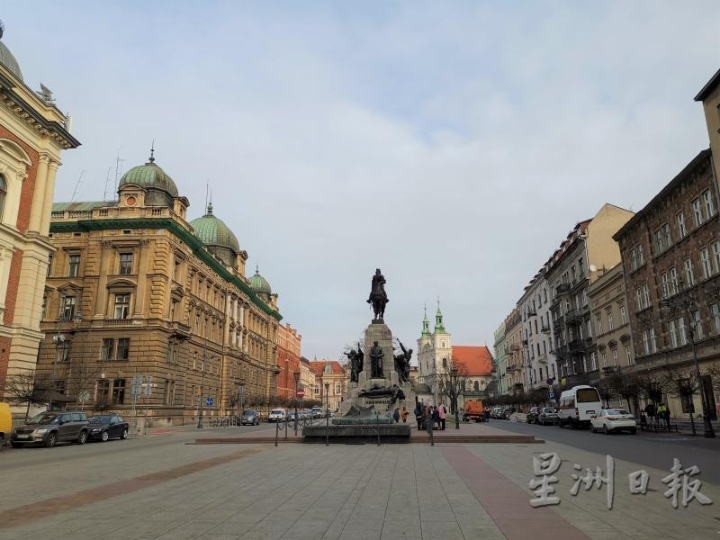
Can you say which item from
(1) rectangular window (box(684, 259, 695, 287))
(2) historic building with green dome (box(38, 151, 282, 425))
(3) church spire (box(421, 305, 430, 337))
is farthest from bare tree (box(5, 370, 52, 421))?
(3) church spire (box(421, 305, 430, 337))

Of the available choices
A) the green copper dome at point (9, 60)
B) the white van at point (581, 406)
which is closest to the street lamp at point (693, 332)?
the white van at point (581, 406)

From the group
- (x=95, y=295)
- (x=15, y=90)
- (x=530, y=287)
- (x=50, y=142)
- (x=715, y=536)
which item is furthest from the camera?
(x=530, y=287)

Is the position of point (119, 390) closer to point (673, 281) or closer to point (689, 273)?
point (673, 281)

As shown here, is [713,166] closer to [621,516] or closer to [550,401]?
[621,516]

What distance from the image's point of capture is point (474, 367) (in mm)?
145375

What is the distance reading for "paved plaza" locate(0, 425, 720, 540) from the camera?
687 centimetres

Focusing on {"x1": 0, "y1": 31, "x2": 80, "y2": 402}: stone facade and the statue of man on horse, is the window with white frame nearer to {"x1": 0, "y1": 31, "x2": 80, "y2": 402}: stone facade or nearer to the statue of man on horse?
the statue of man on horse

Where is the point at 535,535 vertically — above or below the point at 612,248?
below

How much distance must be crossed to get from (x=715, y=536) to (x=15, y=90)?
3606 cm

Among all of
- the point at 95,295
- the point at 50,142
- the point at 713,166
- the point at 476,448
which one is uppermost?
the point at 50,142

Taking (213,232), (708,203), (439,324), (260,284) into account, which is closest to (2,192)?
(708,203)

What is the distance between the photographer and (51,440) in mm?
23531

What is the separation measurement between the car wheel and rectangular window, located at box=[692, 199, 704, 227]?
37587 mm

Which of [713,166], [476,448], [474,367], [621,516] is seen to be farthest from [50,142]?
[474,367]
